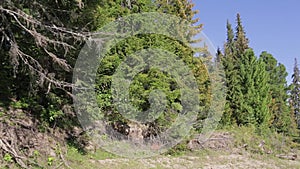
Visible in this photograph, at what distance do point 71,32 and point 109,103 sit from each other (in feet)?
13.7

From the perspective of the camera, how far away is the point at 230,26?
3819 cm

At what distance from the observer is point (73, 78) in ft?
25.6

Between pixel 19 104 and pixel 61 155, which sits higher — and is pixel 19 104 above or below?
above

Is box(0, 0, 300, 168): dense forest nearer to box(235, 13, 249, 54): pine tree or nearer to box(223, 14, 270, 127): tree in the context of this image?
box(223, 14, 270, 127): tree

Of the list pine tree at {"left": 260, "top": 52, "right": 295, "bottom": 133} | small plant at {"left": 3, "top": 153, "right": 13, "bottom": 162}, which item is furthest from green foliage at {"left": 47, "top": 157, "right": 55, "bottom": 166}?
pine tree at {"left": 260, "top": 52, "right": 295, "bottom": 133}

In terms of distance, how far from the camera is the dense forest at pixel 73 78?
604 cm

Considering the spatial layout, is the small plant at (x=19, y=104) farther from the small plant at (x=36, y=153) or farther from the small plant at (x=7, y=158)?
the small plant at (x=7, y=158)

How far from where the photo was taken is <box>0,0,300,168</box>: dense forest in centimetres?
604

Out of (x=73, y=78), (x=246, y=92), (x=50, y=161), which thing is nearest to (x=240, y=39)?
(x=246, y=92)

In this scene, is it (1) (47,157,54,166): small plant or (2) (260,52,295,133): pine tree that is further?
(2) (260,52,295,133): pine tree

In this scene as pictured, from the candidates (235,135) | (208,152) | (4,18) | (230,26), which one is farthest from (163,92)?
(230,26)

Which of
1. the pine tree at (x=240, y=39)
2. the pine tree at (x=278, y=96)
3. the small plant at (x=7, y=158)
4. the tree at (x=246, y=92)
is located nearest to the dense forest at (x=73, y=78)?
the small plant at (x=7, y=158)

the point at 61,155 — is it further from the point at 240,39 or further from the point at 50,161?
the point at 240,39

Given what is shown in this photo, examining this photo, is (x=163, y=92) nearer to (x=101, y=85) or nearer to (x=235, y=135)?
(x=101, y=85)
